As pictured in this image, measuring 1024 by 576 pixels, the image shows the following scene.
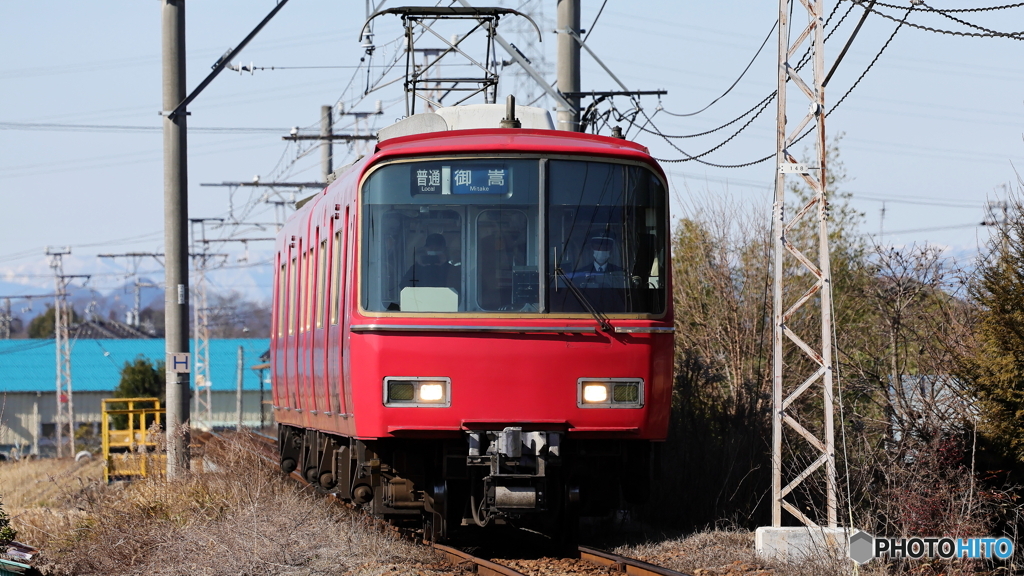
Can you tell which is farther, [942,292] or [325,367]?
[942,292]

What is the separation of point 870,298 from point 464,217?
877cm

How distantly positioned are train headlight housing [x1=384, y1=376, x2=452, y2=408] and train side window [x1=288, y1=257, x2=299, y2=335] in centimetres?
487

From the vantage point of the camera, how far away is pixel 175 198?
17.2 meters

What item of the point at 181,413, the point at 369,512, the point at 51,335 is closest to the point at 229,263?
the point at 181,413

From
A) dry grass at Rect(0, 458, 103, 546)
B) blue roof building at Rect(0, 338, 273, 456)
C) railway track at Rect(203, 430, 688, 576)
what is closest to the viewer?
railway track at Rect(203, 430, 688, 576)

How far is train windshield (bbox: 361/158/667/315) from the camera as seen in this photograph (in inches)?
396

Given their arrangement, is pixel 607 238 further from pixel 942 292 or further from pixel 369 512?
pixel 942 292

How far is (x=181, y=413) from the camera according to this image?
17016 mm

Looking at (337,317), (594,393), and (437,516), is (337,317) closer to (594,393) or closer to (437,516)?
(437,516)

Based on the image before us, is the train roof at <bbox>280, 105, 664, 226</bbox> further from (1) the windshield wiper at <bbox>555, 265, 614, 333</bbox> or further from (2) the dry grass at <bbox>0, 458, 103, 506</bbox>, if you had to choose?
(2) the dry grass at <bbox>0, 458, 103, 506</bbox>

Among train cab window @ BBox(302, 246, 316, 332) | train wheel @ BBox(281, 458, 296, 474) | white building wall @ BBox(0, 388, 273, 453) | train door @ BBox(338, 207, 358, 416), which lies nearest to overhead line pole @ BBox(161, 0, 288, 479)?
train wheel @ BBox(281, 458, 296, 474)

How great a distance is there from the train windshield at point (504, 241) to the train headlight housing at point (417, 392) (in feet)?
1.71

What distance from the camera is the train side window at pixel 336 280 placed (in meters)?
11.1

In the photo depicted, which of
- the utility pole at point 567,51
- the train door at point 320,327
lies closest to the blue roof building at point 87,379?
the utility pole at point 567,51
